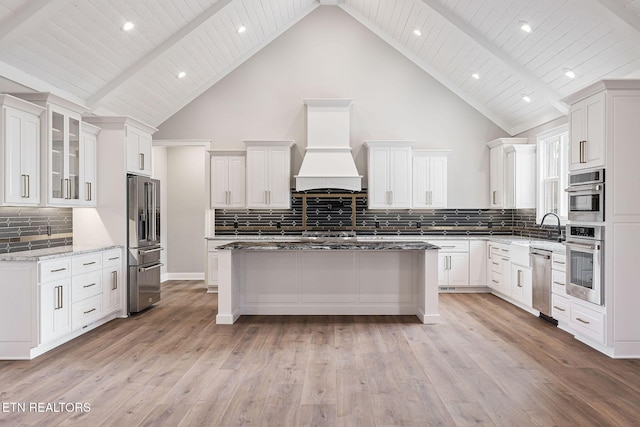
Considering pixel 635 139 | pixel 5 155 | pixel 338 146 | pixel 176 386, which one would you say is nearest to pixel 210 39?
pixel 338 146

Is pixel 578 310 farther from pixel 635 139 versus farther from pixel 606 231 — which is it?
pixel 635 139

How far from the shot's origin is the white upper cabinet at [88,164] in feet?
16.4

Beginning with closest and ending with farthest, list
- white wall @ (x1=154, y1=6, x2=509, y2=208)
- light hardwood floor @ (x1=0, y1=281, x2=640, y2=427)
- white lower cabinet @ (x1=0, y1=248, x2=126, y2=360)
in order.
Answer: light hardwood floor @ (x1=0, y1=281, x2=640, y2=427)
white lower cabinet @ (x1=0, y1=248, x2=126, y2=360)
white wall @ (x1=154, y1=6, x2=509, y2=208)

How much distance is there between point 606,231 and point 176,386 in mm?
3932

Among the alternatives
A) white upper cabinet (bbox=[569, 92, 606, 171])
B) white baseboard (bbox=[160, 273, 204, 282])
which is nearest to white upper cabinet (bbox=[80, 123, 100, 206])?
white baseboard (bbox=[160, 273, 204, 282])

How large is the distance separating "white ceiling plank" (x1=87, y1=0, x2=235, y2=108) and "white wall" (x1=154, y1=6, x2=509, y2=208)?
5.84ft

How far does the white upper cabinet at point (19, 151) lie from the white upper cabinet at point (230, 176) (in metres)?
3.21

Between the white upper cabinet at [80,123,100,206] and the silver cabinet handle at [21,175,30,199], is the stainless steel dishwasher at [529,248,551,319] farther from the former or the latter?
the silver cabinet handle at [21,175,30,199]

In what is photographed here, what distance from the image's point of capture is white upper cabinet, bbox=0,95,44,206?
153 inches

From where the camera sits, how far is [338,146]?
729 centimetres

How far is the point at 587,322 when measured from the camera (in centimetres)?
419

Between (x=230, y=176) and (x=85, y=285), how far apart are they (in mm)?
3242

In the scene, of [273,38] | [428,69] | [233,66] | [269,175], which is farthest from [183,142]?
[428,69]

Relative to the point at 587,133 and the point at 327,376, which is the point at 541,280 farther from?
the point at 327,376
